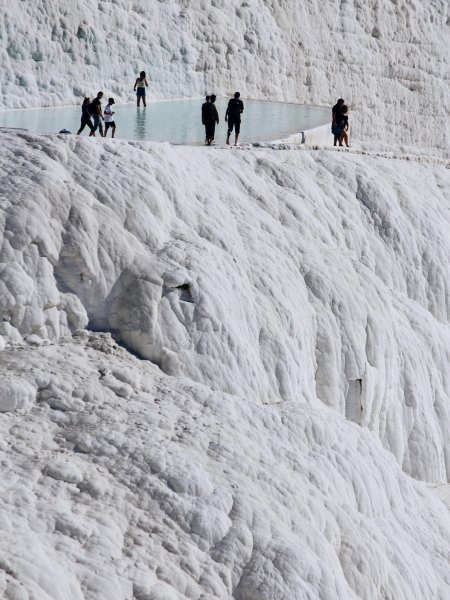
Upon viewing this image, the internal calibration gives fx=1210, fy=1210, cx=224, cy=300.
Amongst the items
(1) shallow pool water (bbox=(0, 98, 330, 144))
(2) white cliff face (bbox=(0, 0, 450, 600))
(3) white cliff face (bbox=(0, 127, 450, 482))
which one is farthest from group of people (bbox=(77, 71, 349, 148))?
(3) white cliff face (bbox=(0, 127, 450, 482))

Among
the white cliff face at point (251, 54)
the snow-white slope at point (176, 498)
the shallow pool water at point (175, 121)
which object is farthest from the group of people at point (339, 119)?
the snow-white slope at point (176, 498)

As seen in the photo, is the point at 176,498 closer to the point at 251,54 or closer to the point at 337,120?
the point at 337,120

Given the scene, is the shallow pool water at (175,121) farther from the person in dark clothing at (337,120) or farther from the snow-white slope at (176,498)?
the snow-white slope at (176,498)

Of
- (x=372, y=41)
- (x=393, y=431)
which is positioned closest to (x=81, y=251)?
(x=393, y=431)

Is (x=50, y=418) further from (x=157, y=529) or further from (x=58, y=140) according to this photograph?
(x=58, y=140)

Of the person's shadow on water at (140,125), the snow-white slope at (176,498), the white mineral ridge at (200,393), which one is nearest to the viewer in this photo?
the snow-white slope at (176,498)

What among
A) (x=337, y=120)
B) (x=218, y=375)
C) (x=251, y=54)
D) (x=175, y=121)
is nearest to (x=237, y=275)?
(x=218, y=375)
